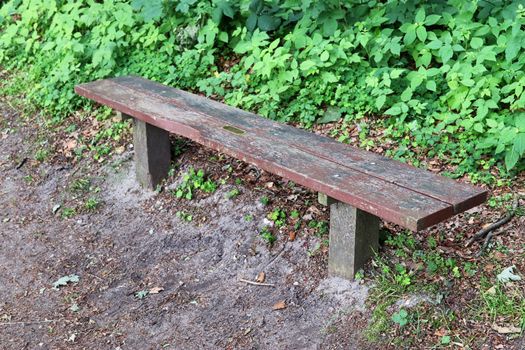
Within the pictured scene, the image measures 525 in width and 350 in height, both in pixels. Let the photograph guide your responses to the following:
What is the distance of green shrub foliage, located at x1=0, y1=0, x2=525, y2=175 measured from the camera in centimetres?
498

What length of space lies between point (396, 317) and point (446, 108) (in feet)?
6.14

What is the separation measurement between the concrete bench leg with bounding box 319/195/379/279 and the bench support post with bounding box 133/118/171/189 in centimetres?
165

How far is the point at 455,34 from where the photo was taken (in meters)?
5.22

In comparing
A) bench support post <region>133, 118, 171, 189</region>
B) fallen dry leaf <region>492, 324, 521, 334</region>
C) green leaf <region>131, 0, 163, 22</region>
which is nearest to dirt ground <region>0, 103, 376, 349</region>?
bench support post <region>133, 118, 171, 189</region>

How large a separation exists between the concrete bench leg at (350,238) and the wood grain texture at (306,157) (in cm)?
19

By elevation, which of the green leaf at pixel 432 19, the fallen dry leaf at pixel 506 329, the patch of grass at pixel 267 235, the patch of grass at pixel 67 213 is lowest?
the patch of grass at pixel 67 213

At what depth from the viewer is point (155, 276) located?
183 inches

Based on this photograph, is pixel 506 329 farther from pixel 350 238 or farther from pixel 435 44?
pixel 435 44

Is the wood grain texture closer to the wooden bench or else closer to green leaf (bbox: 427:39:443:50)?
the wooden bench

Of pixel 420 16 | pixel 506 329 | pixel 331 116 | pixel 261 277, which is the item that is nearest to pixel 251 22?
pixel 331 116

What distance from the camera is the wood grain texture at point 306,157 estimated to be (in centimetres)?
363

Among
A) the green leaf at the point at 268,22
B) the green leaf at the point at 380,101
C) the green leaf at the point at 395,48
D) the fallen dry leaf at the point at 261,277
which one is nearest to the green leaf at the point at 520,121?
the green leaf at the point at 380,101

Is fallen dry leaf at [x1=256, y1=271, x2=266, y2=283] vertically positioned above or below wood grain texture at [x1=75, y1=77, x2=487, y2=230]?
below

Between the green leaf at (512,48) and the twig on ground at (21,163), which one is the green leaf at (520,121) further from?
the twig on ground at (21,163)
